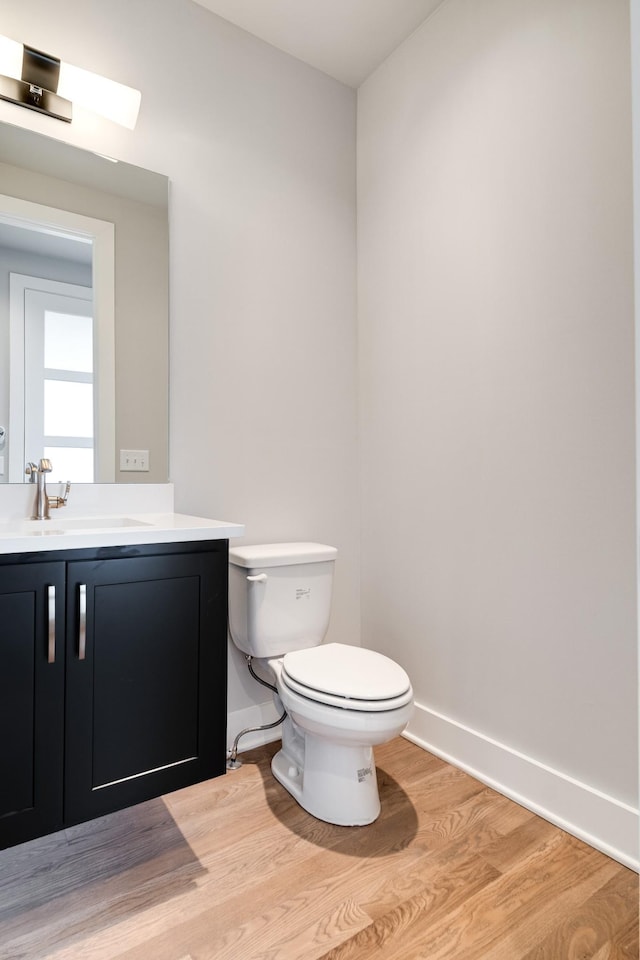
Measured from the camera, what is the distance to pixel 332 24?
6.75 ft

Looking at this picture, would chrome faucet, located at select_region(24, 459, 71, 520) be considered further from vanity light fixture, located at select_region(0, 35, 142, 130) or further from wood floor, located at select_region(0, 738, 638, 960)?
vanity light fixture, located at select_region(0, 35, 142, 130)

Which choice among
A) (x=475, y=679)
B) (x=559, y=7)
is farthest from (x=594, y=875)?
(x=559, y=7)

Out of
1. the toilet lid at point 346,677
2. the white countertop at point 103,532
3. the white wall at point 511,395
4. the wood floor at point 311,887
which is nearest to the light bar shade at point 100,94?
the white wall at point 511,395

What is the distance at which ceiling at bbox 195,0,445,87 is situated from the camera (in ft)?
6.46

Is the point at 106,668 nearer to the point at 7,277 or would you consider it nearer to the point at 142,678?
the point at 142,678

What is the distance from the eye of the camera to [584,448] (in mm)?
1548

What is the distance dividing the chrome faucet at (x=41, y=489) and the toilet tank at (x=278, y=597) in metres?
0.59

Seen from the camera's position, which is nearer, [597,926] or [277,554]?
[597,926]

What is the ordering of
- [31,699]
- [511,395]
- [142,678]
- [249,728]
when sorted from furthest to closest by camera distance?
[249,728] < [511,395] < [142,678] < [31,699]

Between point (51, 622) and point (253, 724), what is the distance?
3.66 ft

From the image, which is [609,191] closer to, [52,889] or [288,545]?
[288,545]

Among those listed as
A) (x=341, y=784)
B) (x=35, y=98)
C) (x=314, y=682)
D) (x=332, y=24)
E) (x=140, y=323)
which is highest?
(x=332, y=24)

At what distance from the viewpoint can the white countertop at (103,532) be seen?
116cm

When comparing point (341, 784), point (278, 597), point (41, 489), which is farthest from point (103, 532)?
point (341, 784)
